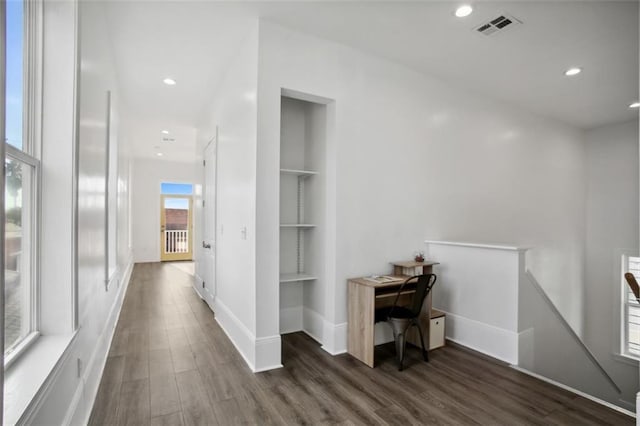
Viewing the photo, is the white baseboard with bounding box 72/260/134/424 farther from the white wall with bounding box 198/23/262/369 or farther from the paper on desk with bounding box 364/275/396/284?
the paper on desk with bounding box 364/275/396/284

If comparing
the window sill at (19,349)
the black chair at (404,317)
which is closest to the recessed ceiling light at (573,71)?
the black chair at (404,317)

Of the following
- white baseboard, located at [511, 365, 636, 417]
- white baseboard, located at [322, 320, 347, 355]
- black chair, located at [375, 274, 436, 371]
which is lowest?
white baseboard, located at [511, 365, 636, 417]

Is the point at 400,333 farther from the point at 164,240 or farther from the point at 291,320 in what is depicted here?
the point at 164,240

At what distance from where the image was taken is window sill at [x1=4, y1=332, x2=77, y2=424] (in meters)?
1.14

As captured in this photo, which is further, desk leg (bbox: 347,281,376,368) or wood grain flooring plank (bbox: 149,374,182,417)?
desk leg (bbox: 347,281,376,368)

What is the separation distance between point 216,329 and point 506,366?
9.82ft

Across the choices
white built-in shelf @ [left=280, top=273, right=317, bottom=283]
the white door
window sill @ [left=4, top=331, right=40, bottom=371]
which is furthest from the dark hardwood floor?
the white door

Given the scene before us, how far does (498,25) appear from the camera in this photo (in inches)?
112

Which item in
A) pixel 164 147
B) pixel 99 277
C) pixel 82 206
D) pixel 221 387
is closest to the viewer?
pixel 82 206

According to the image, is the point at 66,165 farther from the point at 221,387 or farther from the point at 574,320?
the point at 574,320

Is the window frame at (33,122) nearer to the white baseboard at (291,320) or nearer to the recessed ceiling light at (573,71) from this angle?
the white baseboard at (291,320)

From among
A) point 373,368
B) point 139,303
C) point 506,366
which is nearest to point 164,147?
point 139,303

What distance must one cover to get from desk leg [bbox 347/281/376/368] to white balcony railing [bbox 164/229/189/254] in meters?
8.16

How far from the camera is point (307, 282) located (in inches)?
142
